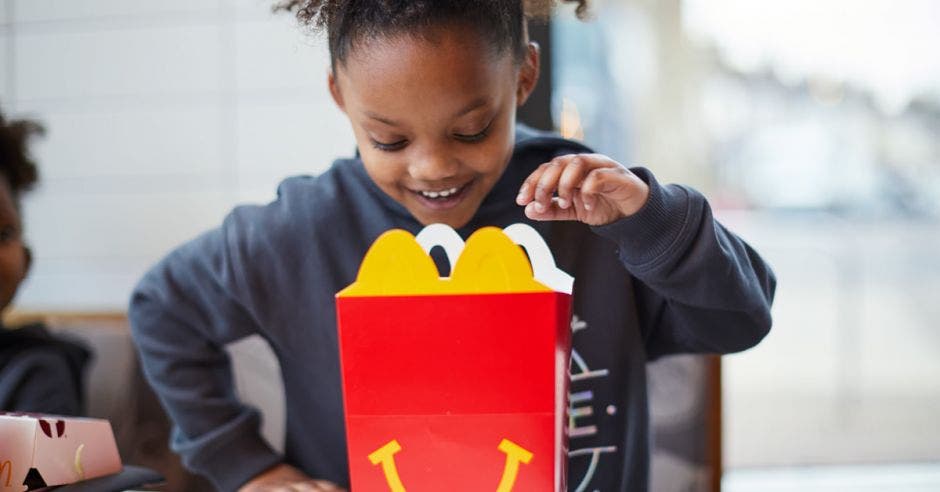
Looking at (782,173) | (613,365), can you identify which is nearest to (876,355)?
(782,173)

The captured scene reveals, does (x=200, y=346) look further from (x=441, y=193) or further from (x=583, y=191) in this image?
(x=583, y=191)

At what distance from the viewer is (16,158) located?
3.66 feet

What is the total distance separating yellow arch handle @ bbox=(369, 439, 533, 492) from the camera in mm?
544

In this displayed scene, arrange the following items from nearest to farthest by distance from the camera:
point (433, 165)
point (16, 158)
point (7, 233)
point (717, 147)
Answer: point (433, 165)
point (7, 233)
point (16, 158)
point (717, 147)

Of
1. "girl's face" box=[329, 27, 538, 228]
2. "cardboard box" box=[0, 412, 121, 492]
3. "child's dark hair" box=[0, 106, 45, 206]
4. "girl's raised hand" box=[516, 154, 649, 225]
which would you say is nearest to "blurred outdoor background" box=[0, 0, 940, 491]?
"child's dark hair" box=[0, 106, 45, 206]

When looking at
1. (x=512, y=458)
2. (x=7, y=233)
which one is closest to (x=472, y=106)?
(x=512, y=458)

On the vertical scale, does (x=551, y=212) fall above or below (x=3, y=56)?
below

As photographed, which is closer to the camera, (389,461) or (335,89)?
(389,461)

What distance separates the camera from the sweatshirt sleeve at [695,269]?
25.0 inches

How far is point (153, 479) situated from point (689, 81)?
10.1ft

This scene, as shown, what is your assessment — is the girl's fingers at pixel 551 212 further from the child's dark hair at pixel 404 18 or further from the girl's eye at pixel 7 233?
the girl's eye at pixel 7 233

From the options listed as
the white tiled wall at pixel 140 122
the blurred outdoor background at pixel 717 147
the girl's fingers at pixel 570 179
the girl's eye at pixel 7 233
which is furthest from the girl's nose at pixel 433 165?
the white tiled wall at pixel 140 122

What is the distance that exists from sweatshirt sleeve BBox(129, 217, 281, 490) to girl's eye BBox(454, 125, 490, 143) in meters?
0.28

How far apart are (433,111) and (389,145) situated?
0.06 meters
